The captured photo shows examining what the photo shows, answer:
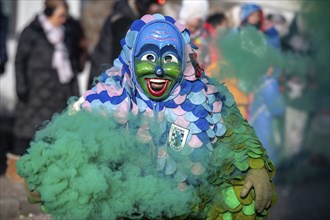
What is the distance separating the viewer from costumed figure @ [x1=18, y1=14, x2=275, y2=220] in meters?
4.07

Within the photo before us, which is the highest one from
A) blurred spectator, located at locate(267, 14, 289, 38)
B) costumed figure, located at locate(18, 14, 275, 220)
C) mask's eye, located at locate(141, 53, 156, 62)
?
blurred spectator, located at locate(267, 14, 289, 38)

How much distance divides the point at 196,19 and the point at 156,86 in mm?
3337

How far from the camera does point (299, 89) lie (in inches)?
393

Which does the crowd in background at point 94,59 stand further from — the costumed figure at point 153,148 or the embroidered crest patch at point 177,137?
the embroidered crest patch at point 177,137

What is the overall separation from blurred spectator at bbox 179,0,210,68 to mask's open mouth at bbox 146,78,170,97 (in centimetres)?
289

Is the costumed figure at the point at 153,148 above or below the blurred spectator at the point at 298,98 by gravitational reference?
below

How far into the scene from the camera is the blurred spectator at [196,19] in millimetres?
7469

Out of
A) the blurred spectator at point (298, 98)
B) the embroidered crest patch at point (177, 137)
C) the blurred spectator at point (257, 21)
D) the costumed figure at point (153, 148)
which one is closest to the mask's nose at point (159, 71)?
the costumed figure at point (153, 148)

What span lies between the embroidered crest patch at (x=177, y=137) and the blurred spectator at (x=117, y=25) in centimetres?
309

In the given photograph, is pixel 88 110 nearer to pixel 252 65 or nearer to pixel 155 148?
pixel 155 148

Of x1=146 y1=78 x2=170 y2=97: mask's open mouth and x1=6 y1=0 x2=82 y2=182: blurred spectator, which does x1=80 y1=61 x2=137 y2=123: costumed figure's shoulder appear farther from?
x1=6 y1=0 x2=82 y2=182: blurred spectator

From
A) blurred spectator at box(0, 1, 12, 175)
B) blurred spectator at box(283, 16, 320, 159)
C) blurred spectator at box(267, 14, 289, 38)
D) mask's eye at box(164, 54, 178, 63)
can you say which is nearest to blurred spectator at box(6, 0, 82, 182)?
blurred spectator at box(0, 1, 12, 175)

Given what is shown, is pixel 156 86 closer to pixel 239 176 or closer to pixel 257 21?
pixel 239 176

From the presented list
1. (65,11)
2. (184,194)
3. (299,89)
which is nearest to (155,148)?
(184,194)
